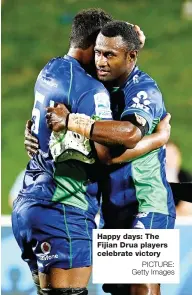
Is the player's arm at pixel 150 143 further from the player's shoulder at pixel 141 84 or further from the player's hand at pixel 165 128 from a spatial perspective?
the player's shoulder at pixel 141 84

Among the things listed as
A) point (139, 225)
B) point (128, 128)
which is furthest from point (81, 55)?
point (139, 225)

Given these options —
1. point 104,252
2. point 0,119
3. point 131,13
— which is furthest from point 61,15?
point 104,252

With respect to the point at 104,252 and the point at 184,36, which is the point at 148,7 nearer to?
the point at 184,36

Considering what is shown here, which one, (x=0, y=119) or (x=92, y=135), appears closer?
(x=92, y=135)

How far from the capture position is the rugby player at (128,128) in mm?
2635

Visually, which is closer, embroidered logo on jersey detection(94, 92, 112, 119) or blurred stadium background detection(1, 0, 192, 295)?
embroidered logo on jersey detection(94, 92, 112, 119)

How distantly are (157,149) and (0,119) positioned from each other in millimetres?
588

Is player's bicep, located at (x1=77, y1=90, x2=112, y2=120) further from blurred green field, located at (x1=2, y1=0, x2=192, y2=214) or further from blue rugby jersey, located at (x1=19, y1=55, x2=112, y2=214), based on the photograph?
blurred green field, located at (x1=2, y1=0, x2=192, y2=214)

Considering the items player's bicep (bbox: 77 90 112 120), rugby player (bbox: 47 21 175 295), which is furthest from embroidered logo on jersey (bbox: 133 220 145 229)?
player's bicep (bbox: 77 90 112 120)

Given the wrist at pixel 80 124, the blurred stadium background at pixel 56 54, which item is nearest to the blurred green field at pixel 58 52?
the blurred stadium background at pixel 56 54

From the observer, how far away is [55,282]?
2.67 meters

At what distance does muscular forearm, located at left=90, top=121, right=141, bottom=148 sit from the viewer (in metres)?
2.62
